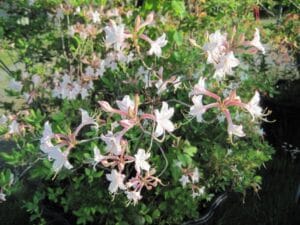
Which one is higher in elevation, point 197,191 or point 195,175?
point 195,175

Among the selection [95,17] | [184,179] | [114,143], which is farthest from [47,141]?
[95,17]

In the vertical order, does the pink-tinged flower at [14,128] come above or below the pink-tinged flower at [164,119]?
below

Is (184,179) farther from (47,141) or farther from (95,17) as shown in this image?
(95,17)

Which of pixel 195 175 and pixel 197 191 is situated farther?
pixel 197 191

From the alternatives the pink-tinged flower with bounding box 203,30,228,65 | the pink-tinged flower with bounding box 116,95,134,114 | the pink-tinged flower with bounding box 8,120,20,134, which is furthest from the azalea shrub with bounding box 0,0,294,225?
the pink-tinged flower with bounding box 116,95,134,114

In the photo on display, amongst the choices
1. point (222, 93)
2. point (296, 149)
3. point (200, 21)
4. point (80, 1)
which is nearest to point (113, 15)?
point (80, 1)

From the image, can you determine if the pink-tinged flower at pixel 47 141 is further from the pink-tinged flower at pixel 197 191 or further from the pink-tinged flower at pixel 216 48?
the pink-tinged flower at pixel 197 191

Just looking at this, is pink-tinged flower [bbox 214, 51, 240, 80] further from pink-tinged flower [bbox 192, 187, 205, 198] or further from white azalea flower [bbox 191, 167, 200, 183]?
pink-tinged flower [bbox 192, 187, 205, 198]

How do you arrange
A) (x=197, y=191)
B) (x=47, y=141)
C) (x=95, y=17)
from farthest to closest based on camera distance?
1. (x=95, y=17)
2. (x=197, y=191)
3. (x=47, y=141)

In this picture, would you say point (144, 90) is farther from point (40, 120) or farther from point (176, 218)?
point (176, 218)

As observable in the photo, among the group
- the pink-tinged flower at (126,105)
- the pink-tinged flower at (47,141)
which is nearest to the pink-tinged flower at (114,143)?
the pink-tinged flower at (126,105)

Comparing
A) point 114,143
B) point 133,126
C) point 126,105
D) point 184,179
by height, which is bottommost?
point 184,179
